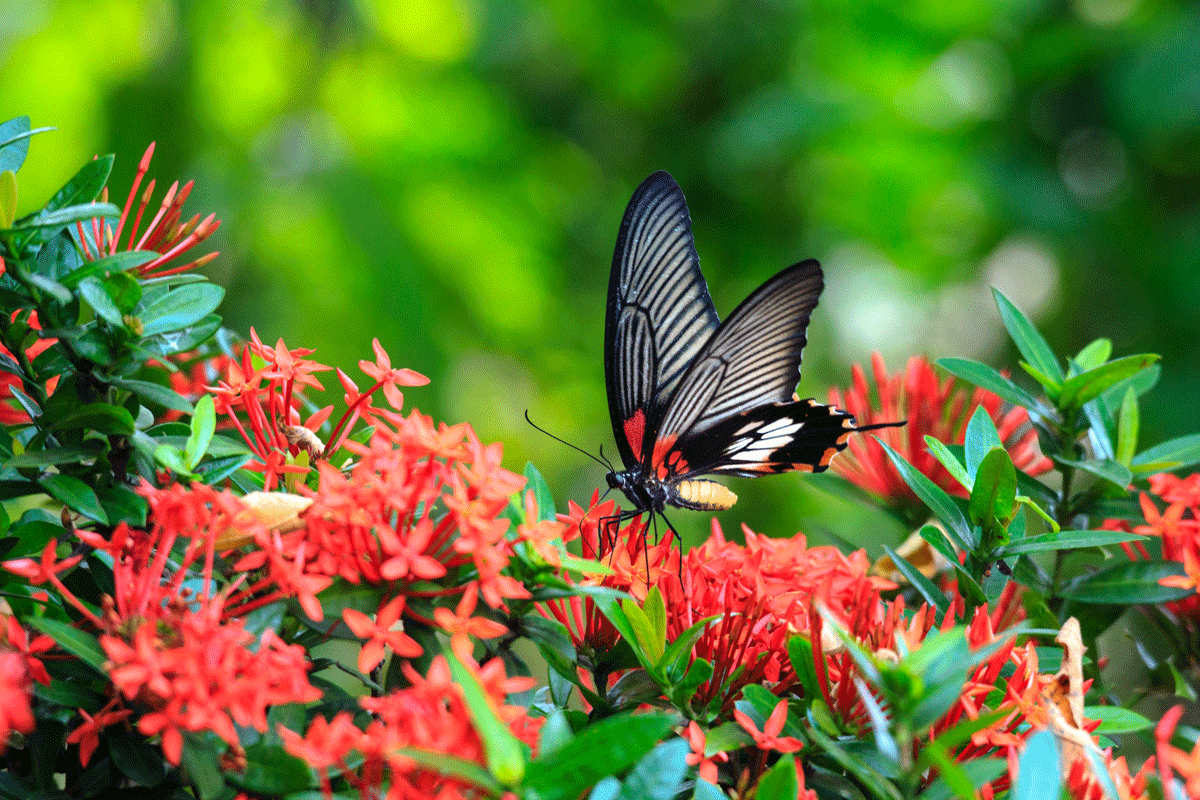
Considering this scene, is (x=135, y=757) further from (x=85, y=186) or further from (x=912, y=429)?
(x=912, y=429)

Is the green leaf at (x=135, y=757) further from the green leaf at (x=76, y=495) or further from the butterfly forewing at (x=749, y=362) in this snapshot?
the butterfly forewing at (x=749, y=362)

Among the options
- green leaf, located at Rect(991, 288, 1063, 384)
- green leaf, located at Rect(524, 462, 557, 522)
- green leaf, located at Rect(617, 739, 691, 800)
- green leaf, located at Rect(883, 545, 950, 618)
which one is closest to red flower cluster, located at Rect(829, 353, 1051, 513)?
green leaf, located at Rect(991, 288, 1063, 384)

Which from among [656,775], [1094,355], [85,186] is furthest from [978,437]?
[85,186]

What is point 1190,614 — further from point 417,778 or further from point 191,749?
point 191,749

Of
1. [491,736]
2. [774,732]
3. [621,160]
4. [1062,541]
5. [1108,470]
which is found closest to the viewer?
[491,736]

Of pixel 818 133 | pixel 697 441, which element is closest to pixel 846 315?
pixel 818 133

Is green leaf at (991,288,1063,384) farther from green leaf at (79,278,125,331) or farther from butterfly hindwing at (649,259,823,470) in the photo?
green leaf at (79,278,125,331)
